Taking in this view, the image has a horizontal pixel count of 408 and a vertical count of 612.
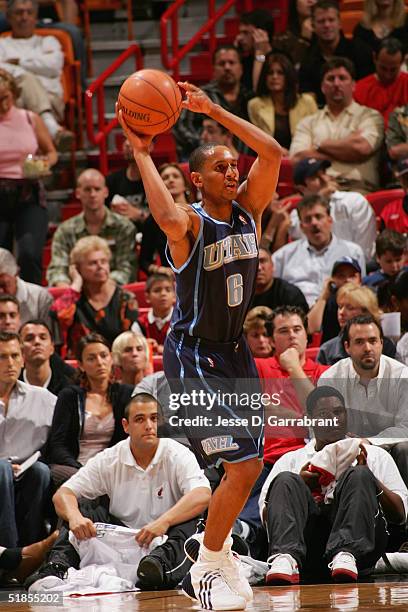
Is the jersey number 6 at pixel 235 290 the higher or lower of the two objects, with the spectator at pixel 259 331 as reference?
higher

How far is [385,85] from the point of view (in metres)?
11.3

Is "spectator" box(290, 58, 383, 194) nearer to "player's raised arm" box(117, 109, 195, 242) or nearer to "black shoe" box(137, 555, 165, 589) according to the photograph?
"black shoe" box(137, 555, 165, 589)

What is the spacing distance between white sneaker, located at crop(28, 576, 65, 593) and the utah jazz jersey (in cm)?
198

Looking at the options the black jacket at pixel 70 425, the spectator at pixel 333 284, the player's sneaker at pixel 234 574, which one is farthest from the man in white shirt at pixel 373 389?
the player's sneaker at pixel 234 574

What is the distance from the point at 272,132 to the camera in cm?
1116

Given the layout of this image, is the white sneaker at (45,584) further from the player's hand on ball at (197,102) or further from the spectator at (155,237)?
the spectator at (155,237)

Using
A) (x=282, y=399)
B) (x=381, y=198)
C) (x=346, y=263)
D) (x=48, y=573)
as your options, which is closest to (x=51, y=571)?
(x=48, y=573)

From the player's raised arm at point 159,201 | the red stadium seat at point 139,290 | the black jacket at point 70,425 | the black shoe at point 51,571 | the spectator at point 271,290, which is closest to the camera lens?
the player's raised arm at point 159,201

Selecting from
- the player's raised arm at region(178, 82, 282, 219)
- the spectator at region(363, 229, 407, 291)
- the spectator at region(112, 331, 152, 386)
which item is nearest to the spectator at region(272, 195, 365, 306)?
the spectator at region(363, 229, 407, 291)

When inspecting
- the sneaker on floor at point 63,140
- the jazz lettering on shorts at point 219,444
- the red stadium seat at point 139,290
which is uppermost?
the sneaker on floor at point 63,140

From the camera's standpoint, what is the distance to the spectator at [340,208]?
9.77 metres

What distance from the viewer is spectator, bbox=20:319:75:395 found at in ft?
27.0

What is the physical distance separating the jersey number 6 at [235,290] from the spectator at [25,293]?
4.05 m

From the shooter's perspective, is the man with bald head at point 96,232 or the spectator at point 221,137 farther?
the spectator at point 221,137
